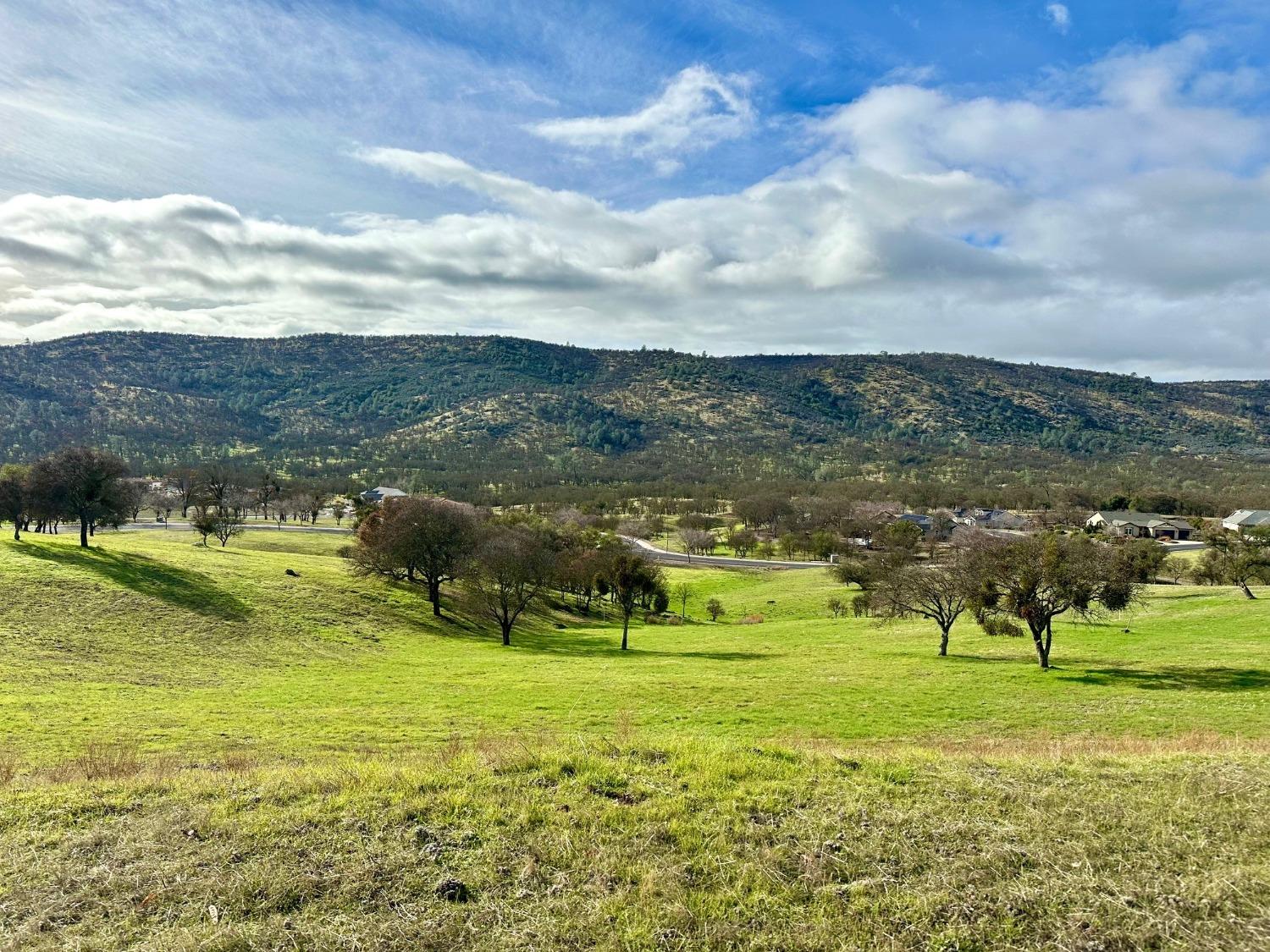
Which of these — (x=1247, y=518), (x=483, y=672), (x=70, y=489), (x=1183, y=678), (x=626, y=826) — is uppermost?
(x=1247, y=518)

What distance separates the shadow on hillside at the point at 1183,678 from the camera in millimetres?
27734

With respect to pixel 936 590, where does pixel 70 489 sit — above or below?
above

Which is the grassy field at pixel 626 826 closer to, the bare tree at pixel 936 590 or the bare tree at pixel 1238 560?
the bare tree at pixel 936 590

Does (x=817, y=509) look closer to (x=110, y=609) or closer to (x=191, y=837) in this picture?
(x=110, y=609)

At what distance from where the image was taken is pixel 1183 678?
29672 millimetres

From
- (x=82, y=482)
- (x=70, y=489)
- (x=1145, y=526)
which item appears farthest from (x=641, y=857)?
(x=1145, y=526)

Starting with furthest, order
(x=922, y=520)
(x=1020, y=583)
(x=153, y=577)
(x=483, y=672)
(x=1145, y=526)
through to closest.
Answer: (x=922, y=520) → (x=1145, y=526) → (x=153, y=577) → (x=483, y=672) → (x=1020, y=583)

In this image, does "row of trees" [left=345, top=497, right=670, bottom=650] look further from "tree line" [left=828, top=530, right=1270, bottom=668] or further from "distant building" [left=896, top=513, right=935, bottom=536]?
"distant building" [left=896, top=513, right=935, bottom=536]

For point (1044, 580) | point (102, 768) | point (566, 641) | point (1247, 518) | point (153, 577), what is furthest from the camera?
point (1247, 518)

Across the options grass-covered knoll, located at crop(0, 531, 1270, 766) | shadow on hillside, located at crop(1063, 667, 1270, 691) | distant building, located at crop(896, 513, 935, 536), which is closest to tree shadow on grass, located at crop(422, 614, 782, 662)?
grass-covered knoll, located at crop(0, 531, 1270, 766)

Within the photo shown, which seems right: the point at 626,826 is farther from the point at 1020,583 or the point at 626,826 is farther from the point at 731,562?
the point at 731,562

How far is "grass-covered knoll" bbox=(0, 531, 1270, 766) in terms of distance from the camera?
2095 centimetres

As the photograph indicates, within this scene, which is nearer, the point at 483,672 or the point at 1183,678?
the point at 1183,678

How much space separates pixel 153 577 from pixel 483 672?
2966 cm
